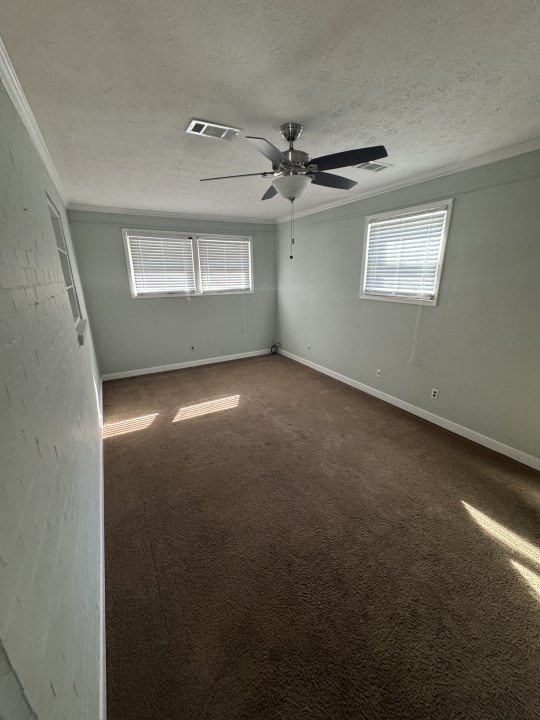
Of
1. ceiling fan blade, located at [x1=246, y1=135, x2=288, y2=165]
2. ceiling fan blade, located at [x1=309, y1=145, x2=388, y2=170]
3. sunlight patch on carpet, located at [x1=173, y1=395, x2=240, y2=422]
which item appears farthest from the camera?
sunlight patch on carpet, located at [x1=173, y1=395, x2=240, y2=422]

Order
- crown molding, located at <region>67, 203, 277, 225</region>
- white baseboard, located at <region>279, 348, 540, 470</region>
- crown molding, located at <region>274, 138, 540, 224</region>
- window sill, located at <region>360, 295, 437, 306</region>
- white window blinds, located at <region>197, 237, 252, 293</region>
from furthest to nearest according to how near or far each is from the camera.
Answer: white window blinds, located at <region>197, 237, 252, 293</region> → crown molding, located at <region>67, 203, 277, 225</region> → window sill, located at <region>360, 295, 437, 306</region> → white baseboard, located at <region>279, 348, 540, 470</region> → crown molding, located at <region>274, 138, 540, 224</region>

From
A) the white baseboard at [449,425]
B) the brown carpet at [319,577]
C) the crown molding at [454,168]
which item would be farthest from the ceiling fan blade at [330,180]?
the white baseboard at [449,425]

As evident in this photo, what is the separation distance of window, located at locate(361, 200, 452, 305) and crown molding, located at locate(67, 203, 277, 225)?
7.18 feet

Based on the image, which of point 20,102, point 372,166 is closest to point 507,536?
point 372,166

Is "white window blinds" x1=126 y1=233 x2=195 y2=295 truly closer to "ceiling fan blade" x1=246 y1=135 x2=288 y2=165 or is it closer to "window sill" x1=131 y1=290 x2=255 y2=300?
"window sill" x1=131 y1=290 x2=255 y2=300

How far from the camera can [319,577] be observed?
1591 mm

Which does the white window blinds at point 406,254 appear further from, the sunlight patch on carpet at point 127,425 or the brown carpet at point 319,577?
the sunlight patch on carpet at point 127,425

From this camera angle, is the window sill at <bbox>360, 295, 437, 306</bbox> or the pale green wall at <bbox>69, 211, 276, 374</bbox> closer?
the window sill at <bbox>360, 295, 437, 306</bbox>

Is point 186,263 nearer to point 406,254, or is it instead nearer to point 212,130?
point 212,130

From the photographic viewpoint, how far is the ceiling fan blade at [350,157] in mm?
1680

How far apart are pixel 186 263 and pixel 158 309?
0.88 metres

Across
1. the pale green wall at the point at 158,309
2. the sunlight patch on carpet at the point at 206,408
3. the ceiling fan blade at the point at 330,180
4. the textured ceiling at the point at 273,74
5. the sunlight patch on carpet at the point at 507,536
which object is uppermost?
the textured ceiling at the point at 273,74

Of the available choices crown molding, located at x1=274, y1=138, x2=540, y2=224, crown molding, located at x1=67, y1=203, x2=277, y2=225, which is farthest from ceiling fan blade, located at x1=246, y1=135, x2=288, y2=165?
crown molding, located at x1=67, y1=203, x2=277, y2=225

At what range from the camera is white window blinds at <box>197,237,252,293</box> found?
4832 millimetres
